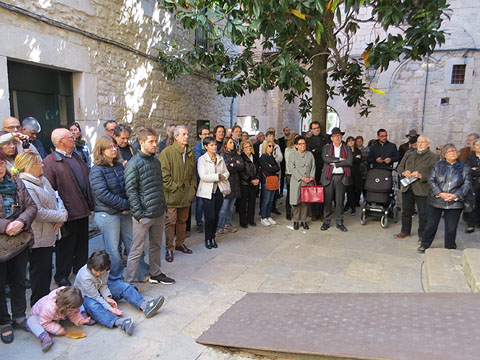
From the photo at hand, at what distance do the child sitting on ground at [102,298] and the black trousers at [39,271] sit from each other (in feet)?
1.27

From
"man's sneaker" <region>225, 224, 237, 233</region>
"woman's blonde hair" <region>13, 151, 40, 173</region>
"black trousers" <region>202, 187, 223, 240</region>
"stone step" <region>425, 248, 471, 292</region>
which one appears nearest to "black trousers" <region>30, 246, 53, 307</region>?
"woman's blonde hair" <region>13, 151, 40, 173</region>

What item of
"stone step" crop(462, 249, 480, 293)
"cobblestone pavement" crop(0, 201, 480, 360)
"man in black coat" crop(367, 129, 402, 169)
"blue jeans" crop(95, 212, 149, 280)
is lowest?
"cobblestone pavement" crop(0, 201, 480, 360)

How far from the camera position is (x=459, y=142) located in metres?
12.5

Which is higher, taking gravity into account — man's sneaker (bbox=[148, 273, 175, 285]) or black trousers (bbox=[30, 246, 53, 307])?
black trousers (bbox=[30, 246, 53, 307])

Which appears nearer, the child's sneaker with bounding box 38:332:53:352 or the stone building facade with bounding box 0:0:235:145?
the child's sneaker with bounding box 38:332:53:352

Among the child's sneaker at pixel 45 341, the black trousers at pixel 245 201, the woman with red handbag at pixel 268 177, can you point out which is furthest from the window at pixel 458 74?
the child's sneaker at pixel 45 341

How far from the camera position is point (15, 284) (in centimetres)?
293

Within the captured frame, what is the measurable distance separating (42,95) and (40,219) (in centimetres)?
334

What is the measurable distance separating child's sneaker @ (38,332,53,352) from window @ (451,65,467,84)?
559 inches

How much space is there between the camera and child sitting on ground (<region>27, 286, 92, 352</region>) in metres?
2.75

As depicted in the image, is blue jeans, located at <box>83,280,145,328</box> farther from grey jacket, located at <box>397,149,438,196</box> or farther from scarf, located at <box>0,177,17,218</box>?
grey jacket, located at <box>397,149,438,196</box>

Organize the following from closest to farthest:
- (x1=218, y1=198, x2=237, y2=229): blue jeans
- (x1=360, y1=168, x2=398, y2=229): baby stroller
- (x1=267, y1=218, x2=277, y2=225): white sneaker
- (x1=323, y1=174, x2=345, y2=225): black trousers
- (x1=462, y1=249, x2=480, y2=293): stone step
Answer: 1. (x1=462, y1=249, x2=480, y2=293): stone step
2. (x1=218, y1=198, x2=237, y2=229): blue jeans
3. (x1=323, y1=174, x2=345, y2=225): black trousers
4. (x1=360, y1=168, x2=398, y2=229): baby stroller
5. (x1=267, y1=218, x2=277, y2=225): white sneaker

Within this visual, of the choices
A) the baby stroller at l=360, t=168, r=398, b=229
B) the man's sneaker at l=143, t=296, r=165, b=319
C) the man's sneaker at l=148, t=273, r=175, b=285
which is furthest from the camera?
the baby stroller at l=360, t=168, r=398, b=229

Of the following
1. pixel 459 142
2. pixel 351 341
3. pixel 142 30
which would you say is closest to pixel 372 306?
pixel 351 341
